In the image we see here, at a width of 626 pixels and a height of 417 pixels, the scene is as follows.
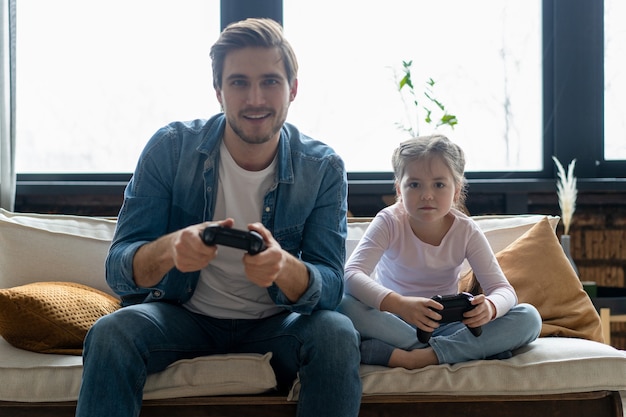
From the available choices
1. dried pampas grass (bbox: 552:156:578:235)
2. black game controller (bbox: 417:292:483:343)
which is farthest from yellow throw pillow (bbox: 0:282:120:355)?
dried pampas grass (bbox: 552:156:578:235)

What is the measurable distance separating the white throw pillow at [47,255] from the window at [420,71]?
1.25 meters

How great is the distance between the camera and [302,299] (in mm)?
1765

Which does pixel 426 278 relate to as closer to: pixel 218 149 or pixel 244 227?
pixel 244 227

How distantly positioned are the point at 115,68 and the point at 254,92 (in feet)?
5.37

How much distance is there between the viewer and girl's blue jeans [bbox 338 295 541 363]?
6.17ft

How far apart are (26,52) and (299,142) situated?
6.05 ft

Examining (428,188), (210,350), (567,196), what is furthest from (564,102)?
(210,350)

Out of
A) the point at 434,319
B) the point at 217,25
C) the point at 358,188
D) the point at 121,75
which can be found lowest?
the point at 434,319

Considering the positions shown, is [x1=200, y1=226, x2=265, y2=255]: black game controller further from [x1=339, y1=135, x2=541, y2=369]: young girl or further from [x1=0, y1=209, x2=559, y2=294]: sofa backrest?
[x1=0, y1=209, x2=559, y2=294]: sofa backrest

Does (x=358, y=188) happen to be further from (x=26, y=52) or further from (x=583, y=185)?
(x=26, y=52)

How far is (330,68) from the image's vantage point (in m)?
3.32

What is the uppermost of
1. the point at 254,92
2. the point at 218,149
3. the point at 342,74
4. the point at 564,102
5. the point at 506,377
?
the point at 342,74

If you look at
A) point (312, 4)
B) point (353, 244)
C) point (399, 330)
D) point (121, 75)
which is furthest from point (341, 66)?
point (399, 330)

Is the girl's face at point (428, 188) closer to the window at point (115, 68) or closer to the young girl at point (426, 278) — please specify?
the young girl at point (426, 278)
